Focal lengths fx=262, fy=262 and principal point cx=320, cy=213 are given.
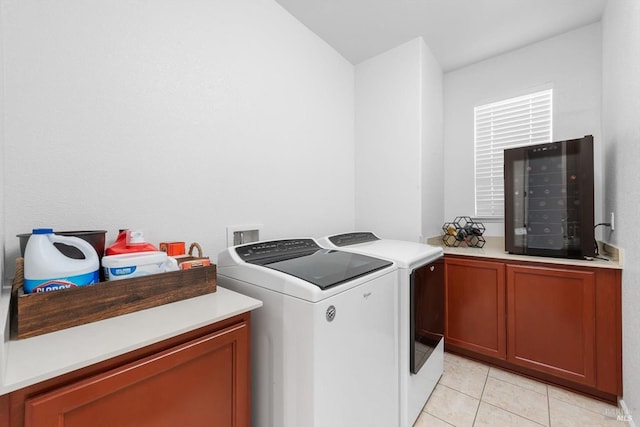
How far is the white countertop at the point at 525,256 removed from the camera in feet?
5.64

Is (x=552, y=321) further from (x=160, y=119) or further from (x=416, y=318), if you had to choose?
(x=160, y=119)

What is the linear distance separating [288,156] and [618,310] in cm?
239

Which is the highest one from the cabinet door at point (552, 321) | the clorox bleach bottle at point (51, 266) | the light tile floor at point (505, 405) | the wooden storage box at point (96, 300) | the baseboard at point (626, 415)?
the clorox bleach bottle at point (51, 266)

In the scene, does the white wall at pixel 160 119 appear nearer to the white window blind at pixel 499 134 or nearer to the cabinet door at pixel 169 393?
the cabinet door at pixel 169 393

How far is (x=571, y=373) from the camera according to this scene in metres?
1.80

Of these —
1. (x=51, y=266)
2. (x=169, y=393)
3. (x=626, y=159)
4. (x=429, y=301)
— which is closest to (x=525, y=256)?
(x=626, y=159)

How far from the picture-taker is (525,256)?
2.07m

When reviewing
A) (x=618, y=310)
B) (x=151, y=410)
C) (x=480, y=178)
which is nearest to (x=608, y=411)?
(x=618, y=310)

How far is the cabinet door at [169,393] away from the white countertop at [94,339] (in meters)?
0.06

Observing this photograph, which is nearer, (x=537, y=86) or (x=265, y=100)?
(x=265, y=100)

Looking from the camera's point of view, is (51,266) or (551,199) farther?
(551,199)

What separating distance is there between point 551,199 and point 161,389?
267 centimetres

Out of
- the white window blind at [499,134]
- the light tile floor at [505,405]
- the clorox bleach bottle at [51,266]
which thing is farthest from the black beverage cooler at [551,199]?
the clorox bleach bottle at [51,266]

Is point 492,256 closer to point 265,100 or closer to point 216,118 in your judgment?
point 265,100
